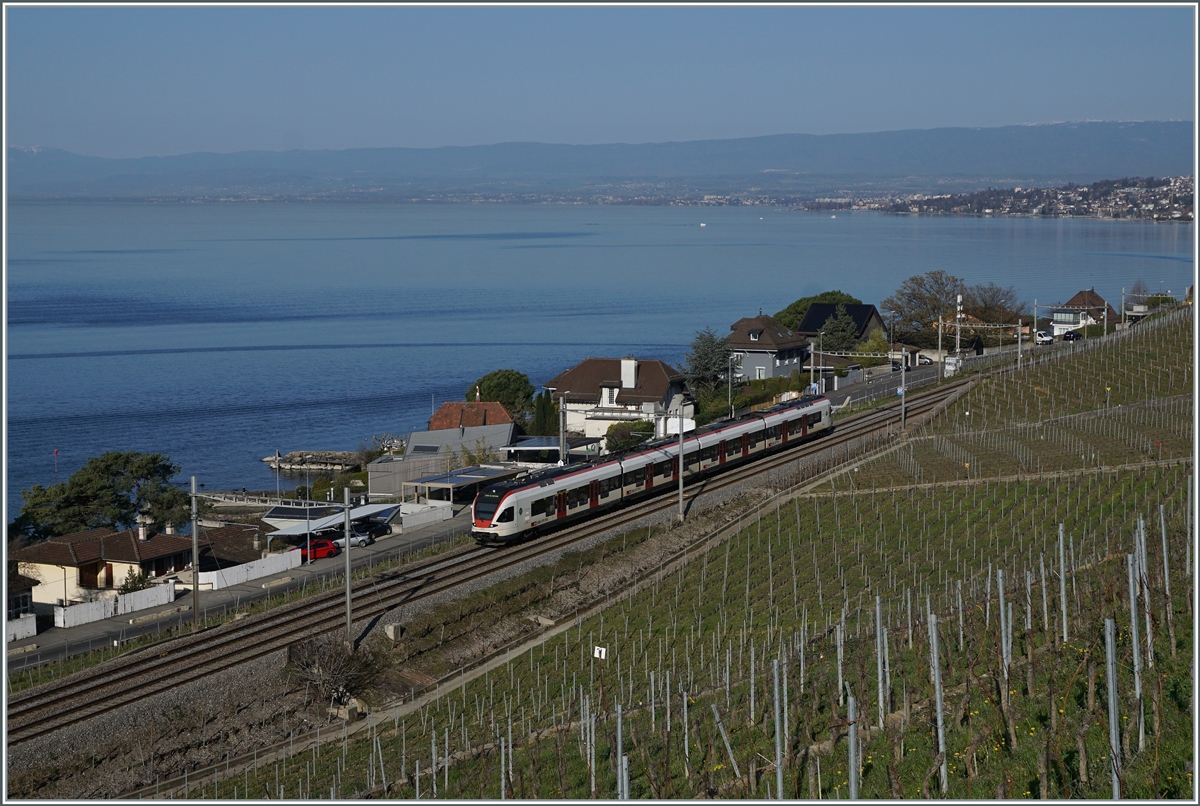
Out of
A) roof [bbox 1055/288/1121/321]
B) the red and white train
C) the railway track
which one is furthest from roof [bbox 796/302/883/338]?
the railway track

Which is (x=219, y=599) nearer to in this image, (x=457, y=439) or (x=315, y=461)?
(x=457, y=439)

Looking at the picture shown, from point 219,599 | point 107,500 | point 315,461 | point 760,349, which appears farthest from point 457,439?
point 219,599

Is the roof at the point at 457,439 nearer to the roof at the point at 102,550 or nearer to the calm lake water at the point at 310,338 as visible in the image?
the calm lake water at the point at 310,338

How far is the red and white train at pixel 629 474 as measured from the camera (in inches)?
1321

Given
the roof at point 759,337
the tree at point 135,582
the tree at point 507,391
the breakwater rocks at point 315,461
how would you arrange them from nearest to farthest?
1. the tree at point 135,582
2. the breakwater rocks at point 315,461
3. the tree at point 507,391
4. the roof at point 759,337

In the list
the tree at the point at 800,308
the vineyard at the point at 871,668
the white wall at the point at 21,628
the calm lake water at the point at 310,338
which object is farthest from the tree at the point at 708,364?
the white wall at the point at 21,628

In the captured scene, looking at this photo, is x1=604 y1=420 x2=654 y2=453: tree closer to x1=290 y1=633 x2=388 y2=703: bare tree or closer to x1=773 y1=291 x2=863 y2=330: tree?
x1=290 y1=633 x2=388 y2=703: bare tree

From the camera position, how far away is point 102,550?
36250 millimetres

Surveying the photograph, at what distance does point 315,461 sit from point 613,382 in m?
19.2

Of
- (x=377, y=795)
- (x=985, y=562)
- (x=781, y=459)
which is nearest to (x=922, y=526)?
(x=985, y=562)

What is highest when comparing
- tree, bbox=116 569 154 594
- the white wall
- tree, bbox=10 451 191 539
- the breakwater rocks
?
the white wall

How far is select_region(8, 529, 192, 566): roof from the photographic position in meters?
35.7

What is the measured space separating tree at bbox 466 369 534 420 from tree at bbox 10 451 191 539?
75.0ft

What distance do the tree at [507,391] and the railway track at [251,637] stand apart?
33.6 meters
